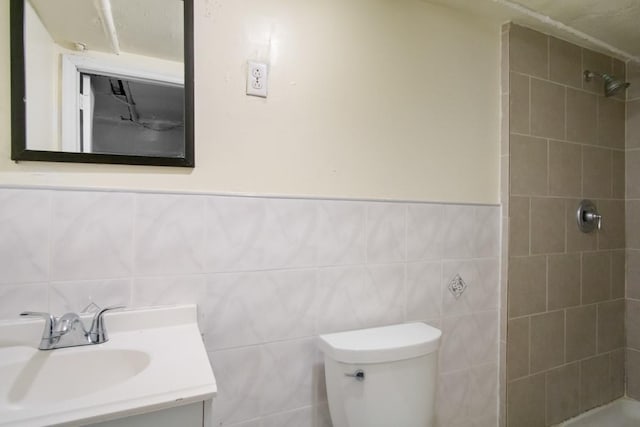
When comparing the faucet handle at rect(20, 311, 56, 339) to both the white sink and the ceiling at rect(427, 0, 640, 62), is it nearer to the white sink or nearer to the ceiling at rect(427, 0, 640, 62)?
the white sink

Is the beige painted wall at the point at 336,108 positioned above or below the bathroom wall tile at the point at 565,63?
below

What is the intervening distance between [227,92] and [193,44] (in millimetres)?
159

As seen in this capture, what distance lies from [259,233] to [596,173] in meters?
1.78

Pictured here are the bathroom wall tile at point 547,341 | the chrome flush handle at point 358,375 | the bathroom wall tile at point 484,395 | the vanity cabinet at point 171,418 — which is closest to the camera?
the vanity cabinet at point 171,418

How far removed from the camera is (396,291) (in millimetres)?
1261

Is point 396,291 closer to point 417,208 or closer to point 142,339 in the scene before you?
point 417,208

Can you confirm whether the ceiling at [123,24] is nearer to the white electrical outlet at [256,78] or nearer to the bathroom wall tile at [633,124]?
the white electrical outlet at [256,78]

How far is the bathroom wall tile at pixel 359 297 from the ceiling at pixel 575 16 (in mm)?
1113

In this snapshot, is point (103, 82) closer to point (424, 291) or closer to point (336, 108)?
point (336, 108)

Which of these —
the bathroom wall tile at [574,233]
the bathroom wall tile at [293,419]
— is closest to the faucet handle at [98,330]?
the bathroom wall tile at [293,419]

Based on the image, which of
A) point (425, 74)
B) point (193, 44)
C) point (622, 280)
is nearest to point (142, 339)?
point (193, 44)

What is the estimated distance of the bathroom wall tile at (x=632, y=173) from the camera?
1.79m

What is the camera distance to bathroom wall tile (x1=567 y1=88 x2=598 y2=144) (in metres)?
1.63

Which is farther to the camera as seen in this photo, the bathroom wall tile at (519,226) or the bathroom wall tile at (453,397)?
the bathroom wall tile at (519,226)
